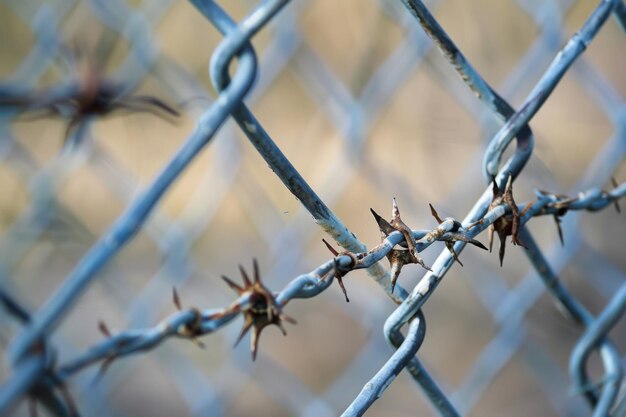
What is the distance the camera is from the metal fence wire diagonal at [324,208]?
0.39 metres

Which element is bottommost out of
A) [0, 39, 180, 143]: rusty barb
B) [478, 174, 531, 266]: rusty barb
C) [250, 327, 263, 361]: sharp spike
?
[478, 174, 531, 266]: rusty barb

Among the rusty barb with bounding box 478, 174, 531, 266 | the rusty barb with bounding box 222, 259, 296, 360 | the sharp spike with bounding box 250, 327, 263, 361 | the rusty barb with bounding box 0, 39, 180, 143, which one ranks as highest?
the rusty barb with bounding box 0, 39, 180, 143

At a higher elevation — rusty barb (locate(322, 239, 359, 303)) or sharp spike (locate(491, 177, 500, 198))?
rusty barb (locate(322, 239, 359, 303))

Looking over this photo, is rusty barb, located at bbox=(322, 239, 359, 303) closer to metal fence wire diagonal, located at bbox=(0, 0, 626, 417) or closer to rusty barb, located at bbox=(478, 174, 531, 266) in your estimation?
metal fence wire diagonal, located at bbox=(0, 0, 626, 417)

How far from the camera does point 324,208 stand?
38cm

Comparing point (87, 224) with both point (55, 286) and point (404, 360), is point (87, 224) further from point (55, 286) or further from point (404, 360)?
point (404, 360)

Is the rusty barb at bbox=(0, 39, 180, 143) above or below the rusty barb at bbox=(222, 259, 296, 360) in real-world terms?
above

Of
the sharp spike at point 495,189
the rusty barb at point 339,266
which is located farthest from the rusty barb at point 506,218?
the rusty barb at point 339,266

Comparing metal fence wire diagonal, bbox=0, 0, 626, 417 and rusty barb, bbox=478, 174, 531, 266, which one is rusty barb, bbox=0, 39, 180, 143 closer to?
metal fence wire diagonal, bbox=0, 0, 626, 417

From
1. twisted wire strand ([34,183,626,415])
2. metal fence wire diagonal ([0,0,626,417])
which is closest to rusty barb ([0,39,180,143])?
metal fence wire diagonal ([0,0,626,417])

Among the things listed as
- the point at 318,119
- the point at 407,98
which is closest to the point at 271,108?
the point at 318,119

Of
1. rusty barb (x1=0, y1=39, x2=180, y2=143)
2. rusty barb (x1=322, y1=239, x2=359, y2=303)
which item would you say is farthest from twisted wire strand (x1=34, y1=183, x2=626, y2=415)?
rusty barb (x1=0, y1=39, x2=180, y2=143)

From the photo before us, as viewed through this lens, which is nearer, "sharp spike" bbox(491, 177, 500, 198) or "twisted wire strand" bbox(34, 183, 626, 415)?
"twisted wire strand" bbox(34, 183, 626, 415)

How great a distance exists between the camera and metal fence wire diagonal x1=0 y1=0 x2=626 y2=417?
39cm
